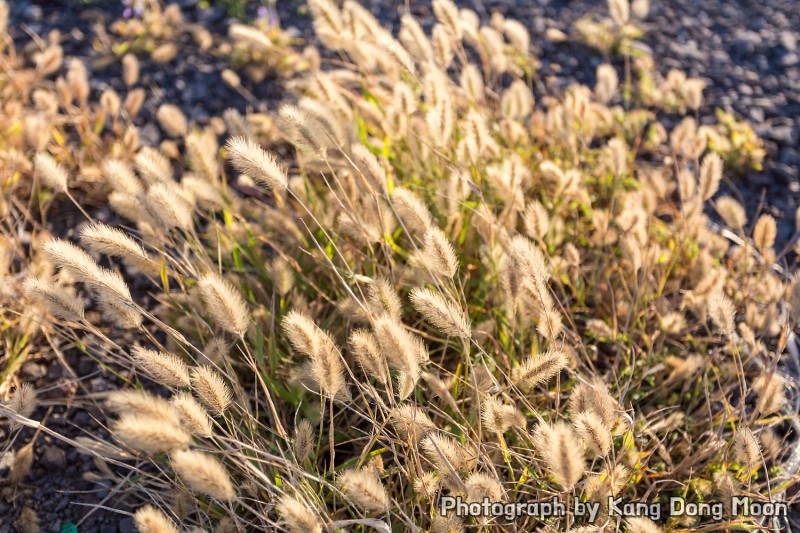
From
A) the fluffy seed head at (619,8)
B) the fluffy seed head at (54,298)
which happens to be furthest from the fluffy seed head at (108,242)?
the fluffy seed head at (619,8)

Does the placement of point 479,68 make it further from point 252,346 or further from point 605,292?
point 252,346

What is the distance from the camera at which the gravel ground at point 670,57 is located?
11.7 ft

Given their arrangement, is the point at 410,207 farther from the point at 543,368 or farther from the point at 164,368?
the point at 164,368

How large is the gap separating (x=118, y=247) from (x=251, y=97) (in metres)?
2.14

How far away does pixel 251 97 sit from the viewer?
3781 mm

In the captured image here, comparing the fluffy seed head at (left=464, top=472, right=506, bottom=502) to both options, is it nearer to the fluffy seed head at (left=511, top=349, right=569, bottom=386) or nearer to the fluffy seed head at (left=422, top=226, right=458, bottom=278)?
the fluffy seed head at (left=511, top=349, right=569, bottom=386)

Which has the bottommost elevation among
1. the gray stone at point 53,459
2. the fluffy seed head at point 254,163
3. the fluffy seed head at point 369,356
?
the gray stone at point 53,459

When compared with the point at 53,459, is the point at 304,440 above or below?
above

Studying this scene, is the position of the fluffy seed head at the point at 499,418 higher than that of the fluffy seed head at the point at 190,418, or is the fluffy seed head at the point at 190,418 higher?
the fluffy seed head at the point at 190,418

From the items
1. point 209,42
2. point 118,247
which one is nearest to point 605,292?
point 118,247

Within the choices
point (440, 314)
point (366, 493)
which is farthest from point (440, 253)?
point (366, 493)

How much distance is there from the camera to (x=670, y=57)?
4.23 m

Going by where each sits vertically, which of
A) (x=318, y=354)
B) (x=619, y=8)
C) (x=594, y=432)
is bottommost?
(x=594, y=432)

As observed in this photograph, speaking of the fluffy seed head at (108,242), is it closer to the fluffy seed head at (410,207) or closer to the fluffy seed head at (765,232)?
the fluffy seed head at (410,207)
